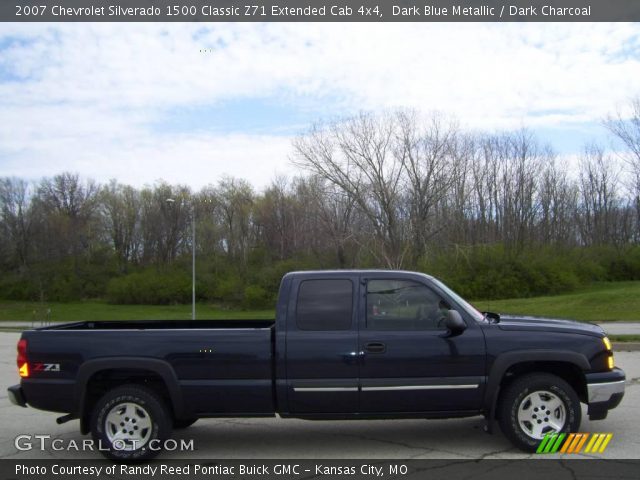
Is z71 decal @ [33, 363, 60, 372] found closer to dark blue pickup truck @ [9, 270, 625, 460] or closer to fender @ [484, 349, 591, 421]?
dark blue pickup truck @ [9, 270, 625, 460]

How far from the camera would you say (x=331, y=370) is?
612 centimetres

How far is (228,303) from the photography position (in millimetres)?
56844

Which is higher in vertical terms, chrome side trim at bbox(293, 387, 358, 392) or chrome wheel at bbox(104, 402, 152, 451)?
chrome side trim at bbox(293, 387, 358, 392)

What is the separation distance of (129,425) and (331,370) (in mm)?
2133

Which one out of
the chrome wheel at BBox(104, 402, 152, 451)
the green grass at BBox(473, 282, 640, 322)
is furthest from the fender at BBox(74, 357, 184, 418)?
the green grass at BBox(473, 282, 640, 322)

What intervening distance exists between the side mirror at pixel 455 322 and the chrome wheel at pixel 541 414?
39.1 inches

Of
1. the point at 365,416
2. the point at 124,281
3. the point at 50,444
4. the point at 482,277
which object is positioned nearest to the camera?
the point at 365,416

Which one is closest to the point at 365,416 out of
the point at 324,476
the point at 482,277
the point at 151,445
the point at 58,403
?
the point at 324,476

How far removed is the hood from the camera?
20.9 ft

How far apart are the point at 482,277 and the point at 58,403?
4118 centimetres

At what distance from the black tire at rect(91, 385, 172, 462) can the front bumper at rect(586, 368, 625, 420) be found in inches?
169

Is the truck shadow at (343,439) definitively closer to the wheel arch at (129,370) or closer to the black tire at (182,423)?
the black tire at (182,423)

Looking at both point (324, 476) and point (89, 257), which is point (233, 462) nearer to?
point (324, 476)

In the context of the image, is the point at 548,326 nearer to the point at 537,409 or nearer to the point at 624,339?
the point at 537,409
